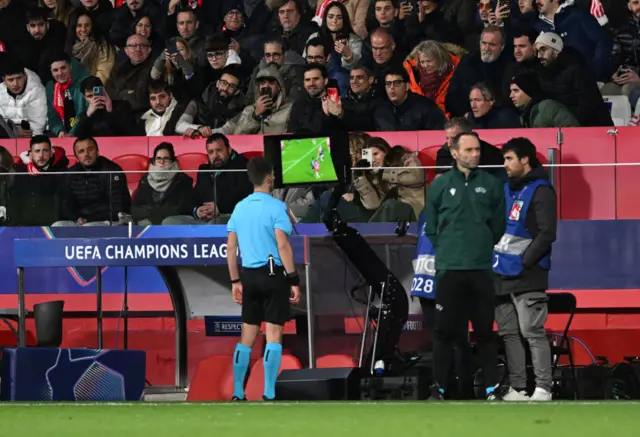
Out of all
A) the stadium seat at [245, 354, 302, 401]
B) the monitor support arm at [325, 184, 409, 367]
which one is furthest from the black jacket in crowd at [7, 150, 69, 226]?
the monitor support arm at [325, 184, 409, 367]

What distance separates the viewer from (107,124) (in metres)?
17.2

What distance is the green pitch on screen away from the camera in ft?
41.9

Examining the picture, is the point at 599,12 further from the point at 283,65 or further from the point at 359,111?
the point at 283,65

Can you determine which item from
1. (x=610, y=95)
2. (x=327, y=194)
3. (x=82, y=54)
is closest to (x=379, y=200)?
(x=327, y=194)

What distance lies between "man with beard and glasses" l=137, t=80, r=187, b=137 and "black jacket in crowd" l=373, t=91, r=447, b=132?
8.23 ft

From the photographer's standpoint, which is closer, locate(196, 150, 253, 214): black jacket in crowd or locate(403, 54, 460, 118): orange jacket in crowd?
locate(196, 150, 253, 214): black jacket in crowd

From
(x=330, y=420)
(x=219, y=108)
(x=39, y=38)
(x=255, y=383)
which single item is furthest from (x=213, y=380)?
(x=39, y=38)

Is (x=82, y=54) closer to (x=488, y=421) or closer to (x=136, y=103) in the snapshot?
(x=136, y=103)

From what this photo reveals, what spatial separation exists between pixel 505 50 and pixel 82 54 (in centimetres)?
570

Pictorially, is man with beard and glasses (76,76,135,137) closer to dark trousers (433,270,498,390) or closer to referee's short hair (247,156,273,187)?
referee's short hair (247,156,273,187)

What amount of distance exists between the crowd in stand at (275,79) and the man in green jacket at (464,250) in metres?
1.95

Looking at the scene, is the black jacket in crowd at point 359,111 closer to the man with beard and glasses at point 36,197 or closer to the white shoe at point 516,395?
the man with beard and glasses at point 36,197

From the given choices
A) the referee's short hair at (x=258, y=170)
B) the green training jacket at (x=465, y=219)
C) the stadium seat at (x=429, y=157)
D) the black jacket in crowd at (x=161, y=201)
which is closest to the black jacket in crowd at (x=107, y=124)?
the black jacket in crowd at (x=161, y=201)

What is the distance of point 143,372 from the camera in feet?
42.8
